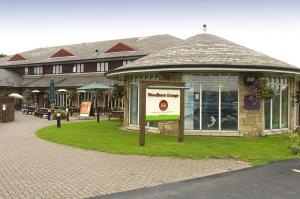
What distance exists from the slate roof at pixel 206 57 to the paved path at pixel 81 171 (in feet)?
20.9

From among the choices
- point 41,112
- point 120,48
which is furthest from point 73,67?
point 41,112

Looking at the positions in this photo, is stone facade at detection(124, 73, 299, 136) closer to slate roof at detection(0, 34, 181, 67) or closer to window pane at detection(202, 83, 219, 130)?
window pane at detection(202, 83, 219, 130)

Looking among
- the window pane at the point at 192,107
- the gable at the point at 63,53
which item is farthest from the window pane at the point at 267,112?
the gable at the point at 63,53

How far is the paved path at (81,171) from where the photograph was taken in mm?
7496

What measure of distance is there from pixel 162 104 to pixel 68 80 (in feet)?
102

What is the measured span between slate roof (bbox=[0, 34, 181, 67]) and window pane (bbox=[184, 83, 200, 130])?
22850 millimetres

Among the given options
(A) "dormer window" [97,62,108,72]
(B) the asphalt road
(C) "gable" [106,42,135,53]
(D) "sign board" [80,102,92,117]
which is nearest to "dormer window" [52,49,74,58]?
(A) "dormer window" [97,62,108,72]

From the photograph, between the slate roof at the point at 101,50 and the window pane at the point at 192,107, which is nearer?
the window pane at the point at 192,107

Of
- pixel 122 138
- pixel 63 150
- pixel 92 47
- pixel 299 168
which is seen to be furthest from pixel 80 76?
pixel 299 168

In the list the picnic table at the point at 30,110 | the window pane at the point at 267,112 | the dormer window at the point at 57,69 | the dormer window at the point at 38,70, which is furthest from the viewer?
the dormer window at the point at 38,70

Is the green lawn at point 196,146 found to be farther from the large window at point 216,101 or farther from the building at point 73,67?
the building at point 73,67

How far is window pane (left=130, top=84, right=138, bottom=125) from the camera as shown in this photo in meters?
19.4

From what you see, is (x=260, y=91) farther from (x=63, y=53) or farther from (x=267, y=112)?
(x=63, y=53)

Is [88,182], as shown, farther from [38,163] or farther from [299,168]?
[299,168]
